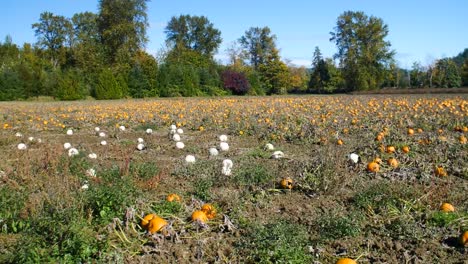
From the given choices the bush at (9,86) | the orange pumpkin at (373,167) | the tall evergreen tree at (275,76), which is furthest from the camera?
the tall evergreen tree at (275,76)

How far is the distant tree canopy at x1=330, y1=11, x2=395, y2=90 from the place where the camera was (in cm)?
5200

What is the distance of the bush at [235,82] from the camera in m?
39.2

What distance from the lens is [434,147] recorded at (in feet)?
23.0

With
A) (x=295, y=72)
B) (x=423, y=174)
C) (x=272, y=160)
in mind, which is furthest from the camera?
(x=295, y=72)

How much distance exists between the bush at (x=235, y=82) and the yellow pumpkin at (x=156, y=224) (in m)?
35.6

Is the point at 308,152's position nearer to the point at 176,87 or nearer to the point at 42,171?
the point at 42,171

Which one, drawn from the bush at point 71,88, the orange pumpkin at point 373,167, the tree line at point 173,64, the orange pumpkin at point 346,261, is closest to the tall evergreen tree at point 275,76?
the tree line at point 173,64

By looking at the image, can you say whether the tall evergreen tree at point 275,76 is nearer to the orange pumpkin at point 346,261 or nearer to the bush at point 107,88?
the bush at point 107,88

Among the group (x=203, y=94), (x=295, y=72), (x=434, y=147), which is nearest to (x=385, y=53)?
(x=295, y=72)

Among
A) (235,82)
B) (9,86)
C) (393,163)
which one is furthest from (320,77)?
(393,163)

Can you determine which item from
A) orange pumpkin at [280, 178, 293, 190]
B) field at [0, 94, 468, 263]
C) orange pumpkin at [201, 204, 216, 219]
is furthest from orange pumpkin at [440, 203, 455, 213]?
orange pumpkin at [201, 204, 216, 219]

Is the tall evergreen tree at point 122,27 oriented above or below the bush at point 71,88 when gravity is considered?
above

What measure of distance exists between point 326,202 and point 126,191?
2060mm

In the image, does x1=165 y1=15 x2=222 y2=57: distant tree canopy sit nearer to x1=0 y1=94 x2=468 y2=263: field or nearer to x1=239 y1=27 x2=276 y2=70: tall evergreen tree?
x1=239 y1=27 x2=276 y2=70: tall evergreen tree
